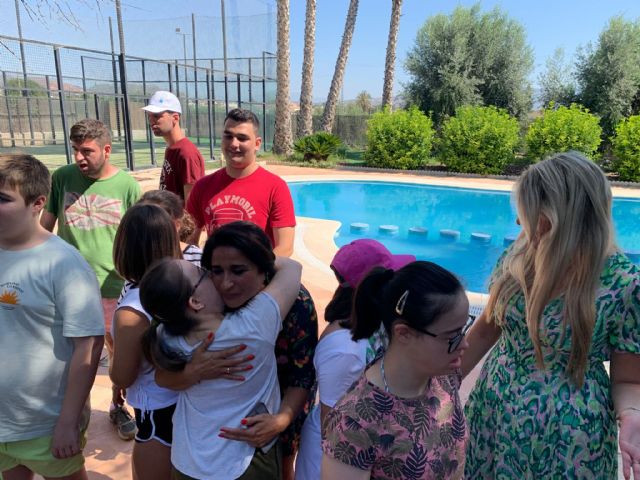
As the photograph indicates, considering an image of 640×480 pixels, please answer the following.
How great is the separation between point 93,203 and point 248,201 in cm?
94

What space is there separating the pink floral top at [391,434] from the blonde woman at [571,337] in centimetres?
44

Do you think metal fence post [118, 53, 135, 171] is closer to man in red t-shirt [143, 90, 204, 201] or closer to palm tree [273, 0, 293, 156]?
palm tree [273, 0, 293, 156]

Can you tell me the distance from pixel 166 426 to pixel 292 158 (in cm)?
1545

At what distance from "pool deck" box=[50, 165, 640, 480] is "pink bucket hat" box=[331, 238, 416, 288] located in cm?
170

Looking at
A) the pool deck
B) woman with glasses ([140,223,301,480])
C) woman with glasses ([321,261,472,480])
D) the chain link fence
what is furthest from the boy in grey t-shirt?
the chain link fence

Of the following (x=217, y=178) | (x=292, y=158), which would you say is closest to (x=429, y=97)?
(x=292, y=158)

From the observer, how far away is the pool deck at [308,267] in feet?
7.92

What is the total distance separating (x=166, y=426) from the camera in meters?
1.55

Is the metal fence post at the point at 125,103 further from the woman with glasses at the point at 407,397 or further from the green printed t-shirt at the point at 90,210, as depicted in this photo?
the woman with glasses at the point at 407,397

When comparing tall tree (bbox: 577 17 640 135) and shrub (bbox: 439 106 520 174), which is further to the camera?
tall tree (bbox: 577 17 640 135)

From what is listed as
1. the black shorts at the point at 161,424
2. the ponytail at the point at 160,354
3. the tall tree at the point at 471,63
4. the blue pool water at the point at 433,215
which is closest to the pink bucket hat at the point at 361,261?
the ponytail at the point at 160,354

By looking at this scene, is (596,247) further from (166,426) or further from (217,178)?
(217,178)

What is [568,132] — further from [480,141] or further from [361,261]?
[361,261]

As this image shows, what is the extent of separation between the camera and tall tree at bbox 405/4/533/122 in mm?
18922
